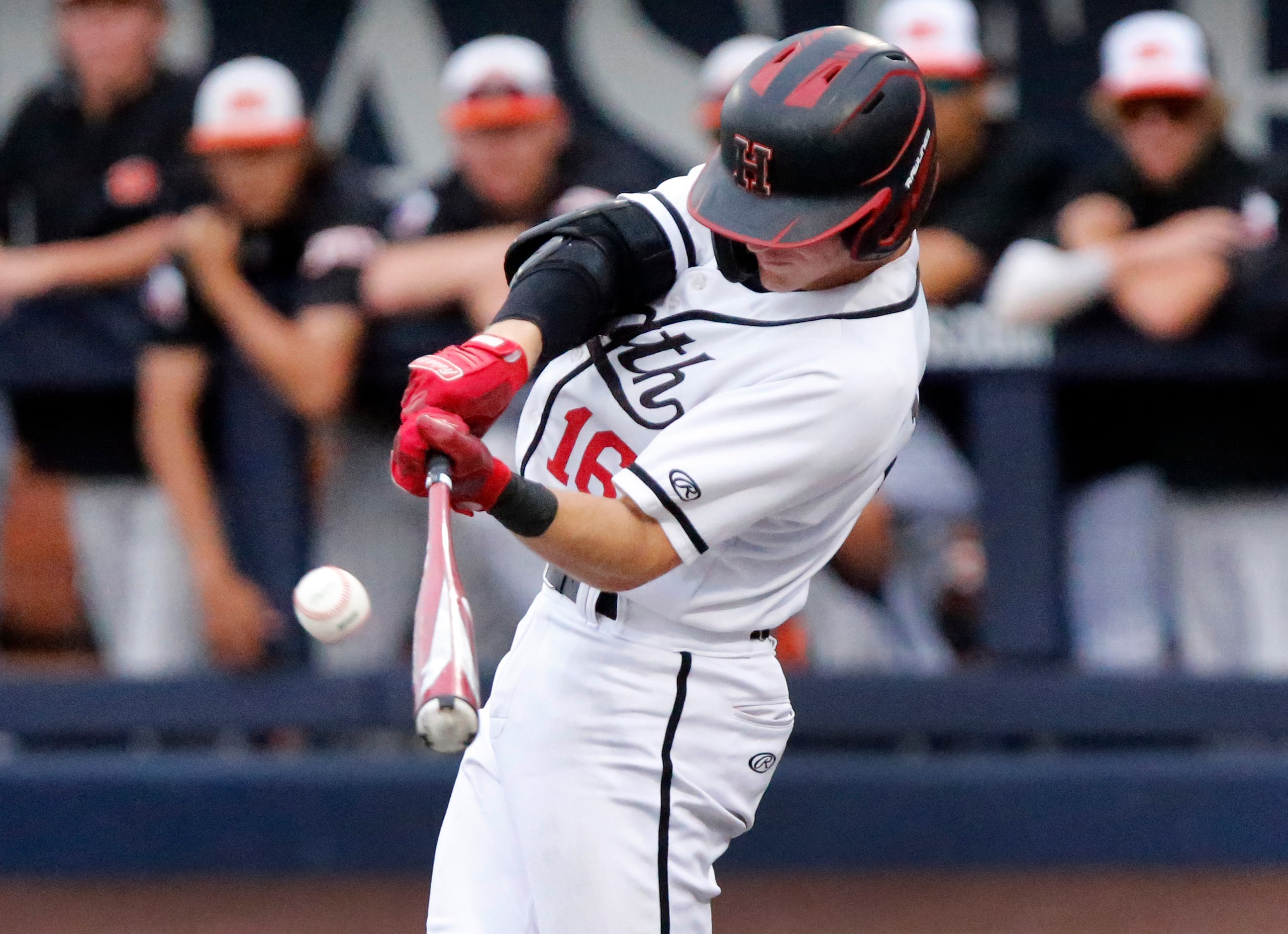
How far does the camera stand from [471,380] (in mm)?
1778

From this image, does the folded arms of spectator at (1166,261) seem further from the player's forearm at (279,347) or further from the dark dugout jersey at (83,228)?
the dark dugout jersey at (83,228)

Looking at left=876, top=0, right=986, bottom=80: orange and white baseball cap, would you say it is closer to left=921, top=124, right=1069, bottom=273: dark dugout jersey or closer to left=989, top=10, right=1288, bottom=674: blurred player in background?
left=921, top=124, right=1069, bottom=273: dark dugout jersey

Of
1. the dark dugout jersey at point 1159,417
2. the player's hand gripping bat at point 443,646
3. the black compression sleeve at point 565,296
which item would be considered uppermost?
the black compression sleeve at point 565,296

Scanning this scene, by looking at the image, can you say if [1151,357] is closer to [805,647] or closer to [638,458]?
[805,647]

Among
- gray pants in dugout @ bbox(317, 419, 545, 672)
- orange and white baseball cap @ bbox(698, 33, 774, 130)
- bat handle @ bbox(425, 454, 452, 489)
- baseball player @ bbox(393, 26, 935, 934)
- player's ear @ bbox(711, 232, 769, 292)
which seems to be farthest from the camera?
gray pants in dugout @ bbox(317, 419, 545, 672)

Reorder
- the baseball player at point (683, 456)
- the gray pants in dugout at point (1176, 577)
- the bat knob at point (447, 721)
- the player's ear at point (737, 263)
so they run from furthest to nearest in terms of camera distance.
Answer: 1. the gray pants in dugout at point (1176, 577)
2. the player's ear at point (737, 263)
3. the baseball player at point (683, 456)
4. the bat knob at point (447, 721)

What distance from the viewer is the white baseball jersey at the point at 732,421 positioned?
1.88m

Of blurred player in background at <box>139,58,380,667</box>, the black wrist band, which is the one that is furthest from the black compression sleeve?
blurred player in background at <box>139,58,380,667</box>

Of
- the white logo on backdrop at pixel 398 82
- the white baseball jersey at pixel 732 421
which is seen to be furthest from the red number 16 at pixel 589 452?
the white logo on backdrop at pixel 398 82

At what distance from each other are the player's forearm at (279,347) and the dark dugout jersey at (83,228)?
0.71 feet

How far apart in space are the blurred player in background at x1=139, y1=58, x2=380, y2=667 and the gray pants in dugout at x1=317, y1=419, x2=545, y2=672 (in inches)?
3.5

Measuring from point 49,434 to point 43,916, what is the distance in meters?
1.11

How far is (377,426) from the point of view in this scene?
4066 mm

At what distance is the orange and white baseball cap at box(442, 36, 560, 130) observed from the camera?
3773 millimetres
